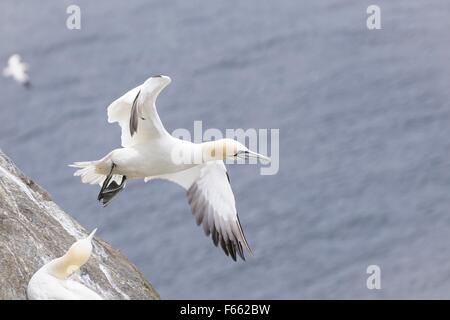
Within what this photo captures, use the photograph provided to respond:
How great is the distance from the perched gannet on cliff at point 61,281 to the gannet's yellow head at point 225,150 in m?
2.62

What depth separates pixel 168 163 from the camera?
1038cm

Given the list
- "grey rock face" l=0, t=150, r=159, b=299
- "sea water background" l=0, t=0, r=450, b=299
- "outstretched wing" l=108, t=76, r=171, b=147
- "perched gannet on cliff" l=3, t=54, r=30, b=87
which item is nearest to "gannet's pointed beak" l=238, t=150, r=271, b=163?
"outstretched wing" l=108, t=76, r=171, b=147

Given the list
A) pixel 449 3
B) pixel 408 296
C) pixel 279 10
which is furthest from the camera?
pixel 279 10

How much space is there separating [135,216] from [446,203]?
601cm

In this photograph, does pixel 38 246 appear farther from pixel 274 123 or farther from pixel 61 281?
pixel 274 123

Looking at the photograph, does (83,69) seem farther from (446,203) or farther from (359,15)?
(446,203)

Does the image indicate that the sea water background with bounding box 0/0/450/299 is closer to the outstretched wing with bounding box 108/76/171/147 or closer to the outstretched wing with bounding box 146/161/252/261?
the outstretched wing with bounding box 146/161/252/261

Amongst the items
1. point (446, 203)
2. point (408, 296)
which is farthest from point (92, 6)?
point (408, 296)

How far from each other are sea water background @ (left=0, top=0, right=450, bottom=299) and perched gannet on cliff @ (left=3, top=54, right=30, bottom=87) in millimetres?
240

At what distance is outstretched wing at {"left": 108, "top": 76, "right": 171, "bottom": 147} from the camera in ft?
32.5

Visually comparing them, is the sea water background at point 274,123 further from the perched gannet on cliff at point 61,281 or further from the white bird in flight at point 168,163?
the perched gannet on cliff at point 61,281

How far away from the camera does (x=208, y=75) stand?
29438 millimetres

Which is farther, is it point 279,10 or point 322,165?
point 279,10

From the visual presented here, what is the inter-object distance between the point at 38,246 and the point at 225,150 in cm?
235
